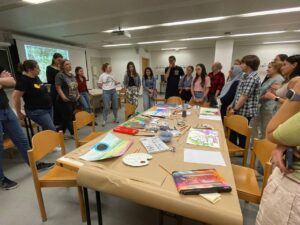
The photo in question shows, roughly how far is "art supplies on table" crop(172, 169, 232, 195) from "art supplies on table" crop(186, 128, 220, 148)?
0.39 metres

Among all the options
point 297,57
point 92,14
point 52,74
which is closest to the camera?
point 297,57

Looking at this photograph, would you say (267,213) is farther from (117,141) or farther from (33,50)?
(33,50)

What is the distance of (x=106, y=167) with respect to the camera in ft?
3.29

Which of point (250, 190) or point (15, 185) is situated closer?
point (250, 190)

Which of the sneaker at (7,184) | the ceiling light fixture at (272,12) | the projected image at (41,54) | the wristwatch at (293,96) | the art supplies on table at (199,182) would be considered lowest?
the sneaker at (7,184)

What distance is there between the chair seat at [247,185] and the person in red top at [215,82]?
2.59m

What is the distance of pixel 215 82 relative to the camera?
379cm

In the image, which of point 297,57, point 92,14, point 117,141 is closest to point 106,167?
point 117,141

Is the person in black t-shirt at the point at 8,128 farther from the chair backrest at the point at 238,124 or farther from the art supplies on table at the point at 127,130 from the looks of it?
the chair backrest at the point at 238,124

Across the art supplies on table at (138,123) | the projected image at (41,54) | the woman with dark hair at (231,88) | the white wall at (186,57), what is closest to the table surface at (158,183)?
the art supplies on table at (138,123)

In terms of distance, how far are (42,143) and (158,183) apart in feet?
3.54

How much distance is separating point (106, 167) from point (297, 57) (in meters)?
2.08

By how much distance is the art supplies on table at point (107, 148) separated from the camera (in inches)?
43.2

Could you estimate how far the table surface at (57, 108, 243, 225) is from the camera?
72 cm
